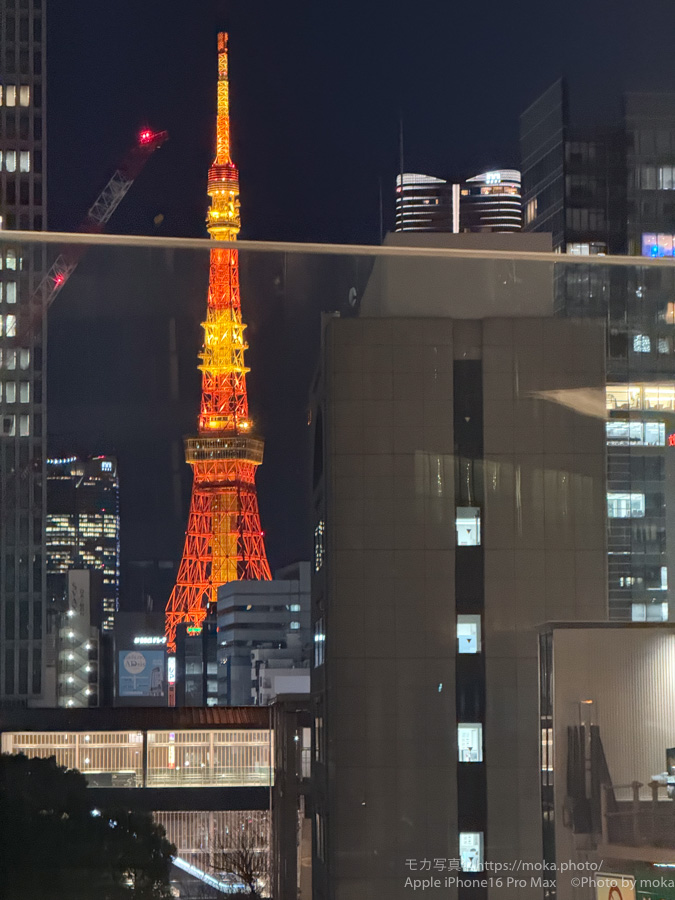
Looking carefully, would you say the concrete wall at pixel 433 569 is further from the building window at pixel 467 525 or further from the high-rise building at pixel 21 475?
the high-rise building at pixel 21 475

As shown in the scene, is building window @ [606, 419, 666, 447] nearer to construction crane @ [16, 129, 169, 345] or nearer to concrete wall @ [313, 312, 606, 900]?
concrete wall @ [313, 312, 606, 900]

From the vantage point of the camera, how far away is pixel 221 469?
3533 millimetres

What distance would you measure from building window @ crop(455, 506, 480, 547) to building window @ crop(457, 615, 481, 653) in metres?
0.19

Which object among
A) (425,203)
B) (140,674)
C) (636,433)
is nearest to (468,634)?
(636,433)

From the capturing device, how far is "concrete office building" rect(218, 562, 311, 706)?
126 inches

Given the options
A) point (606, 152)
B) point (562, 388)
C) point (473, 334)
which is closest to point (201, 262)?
point (473, 334)

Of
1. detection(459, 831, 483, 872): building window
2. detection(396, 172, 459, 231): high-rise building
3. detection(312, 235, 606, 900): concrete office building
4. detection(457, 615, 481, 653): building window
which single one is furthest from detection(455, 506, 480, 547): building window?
detection(396, 172, 459, 231): high-rise building

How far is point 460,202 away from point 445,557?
43.8ft

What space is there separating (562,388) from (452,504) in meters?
0.41

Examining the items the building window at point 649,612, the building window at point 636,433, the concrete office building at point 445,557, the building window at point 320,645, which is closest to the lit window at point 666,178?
the building window at point 636,433

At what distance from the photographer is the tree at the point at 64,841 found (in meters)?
3.11

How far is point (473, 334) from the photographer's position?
3324mm

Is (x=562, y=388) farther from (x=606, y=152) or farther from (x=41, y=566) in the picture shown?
(x=606, y=152)

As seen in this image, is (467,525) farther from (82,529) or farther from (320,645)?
(82,529)
